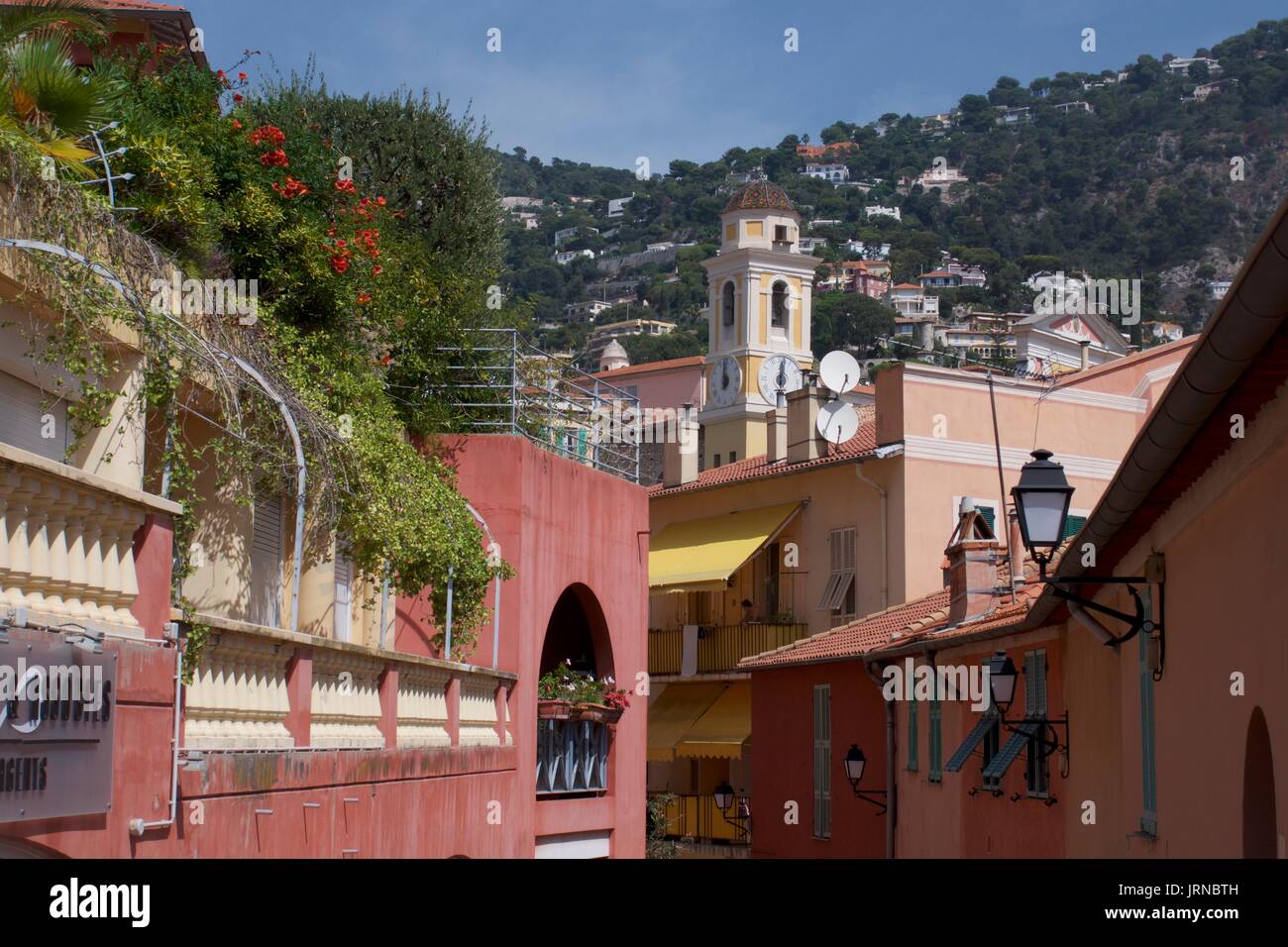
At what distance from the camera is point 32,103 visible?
453 inches

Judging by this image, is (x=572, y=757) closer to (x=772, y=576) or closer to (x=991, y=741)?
(x=991, y=741)

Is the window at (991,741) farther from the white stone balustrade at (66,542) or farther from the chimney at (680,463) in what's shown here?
the chimney at (680,463)

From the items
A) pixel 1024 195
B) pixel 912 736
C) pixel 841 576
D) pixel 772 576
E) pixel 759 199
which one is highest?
pixel 1024 195

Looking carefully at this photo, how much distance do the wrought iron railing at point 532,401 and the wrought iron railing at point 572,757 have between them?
326cm

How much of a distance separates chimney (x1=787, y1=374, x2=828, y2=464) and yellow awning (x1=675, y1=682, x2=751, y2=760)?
4.89m

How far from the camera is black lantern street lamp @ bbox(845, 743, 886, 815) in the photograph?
23859mm

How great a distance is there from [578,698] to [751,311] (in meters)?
47.4

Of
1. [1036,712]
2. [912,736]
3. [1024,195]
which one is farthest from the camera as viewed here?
[1024,195]

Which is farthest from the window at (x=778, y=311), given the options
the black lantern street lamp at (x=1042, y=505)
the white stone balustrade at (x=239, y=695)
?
the white stone balustrade at (x=239, y=695)

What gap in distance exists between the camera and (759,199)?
216 ft

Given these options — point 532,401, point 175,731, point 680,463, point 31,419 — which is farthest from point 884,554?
point 175,731

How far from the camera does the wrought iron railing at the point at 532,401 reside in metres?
19.6

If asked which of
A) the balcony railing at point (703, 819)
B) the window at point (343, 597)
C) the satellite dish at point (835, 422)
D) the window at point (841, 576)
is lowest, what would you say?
the balcony railing at point (703, 819)
